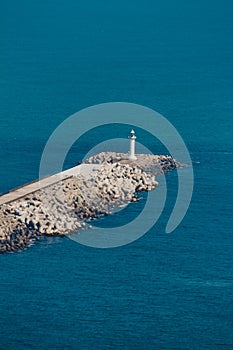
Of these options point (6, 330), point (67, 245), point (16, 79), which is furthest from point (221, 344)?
point (16, 79)

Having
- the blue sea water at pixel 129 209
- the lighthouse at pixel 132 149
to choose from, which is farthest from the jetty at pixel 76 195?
the blue sea water at pixel 129 209

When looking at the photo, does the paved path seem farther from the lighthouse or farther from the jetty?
the lighthouse

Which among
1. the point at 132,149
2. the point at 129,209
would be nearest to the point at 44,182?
the point at 129,209

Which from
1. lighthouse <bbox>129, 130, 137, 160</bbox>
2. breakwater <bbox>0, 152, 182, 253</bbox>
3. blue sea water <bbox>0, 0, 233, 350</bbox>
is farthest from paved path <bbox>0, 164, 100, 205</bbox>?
lighthouse <bbox>129, 130, 137, 160</bbox>

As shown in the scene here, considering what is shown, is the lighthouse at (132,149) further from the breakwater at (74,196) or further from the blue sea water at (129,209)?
the blue sea water at (129,209)

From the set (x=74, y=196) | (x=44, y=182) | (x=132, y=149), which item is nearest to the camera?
(x=74, y=196)

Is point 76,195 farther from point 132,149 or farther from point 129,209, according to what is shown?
point 132,149
